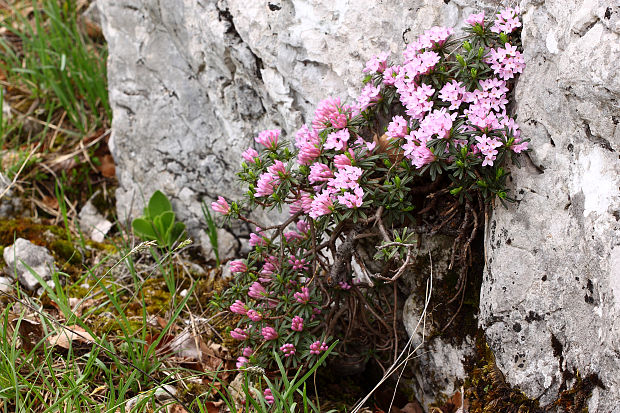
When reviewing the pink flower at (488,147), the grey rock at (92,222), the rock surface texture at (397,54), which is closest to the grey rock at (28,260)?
the grey rock at (92,222)

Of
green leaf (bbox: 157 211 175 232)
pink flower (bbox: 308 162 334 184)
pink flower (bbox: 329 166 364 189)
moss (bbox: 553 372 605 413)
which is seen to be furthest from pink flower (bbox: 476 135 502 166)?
green leaf (bbox: 157 211 175 232)

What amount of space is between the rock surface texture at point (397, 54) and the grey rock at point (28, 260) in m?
0.71

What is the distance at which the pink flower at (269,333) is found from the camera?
267 centimetres

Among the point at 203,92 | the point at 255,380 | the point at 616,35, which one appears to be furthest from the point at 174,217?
the point at 616,35

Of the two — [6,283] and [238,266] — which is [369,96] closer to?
[238,266]

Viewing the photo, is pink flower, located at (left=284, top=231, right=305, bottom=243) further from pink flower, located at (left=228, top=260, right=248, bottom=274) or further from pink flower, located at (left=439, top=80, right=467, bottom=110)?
pink flower, located at (left=439, top=80, right=467, bottom=110)

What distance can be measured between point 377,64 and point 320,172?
23.4 inches

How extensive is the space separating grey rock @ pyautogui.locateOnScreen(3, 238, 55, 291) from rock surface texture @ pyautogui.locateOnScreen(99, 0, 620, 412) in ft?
2.33

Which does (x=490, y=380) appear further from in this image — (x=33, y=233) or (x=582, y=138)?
(x=33, y=233)

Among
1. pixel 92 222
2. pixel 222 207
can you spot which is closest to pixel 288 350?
pixel 222 207

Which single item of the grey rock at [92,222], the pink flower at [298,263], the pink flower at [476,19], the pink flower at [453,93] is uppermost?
the pink flower at [476,19]

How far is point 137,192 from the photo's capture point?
4.16 metres

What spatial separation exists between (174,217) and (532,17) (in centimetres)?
240

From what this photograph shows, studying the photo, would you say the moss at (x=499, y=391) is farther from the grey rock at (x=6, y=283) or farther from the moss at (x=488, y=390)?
the grey rock at (x=6, y=283)
